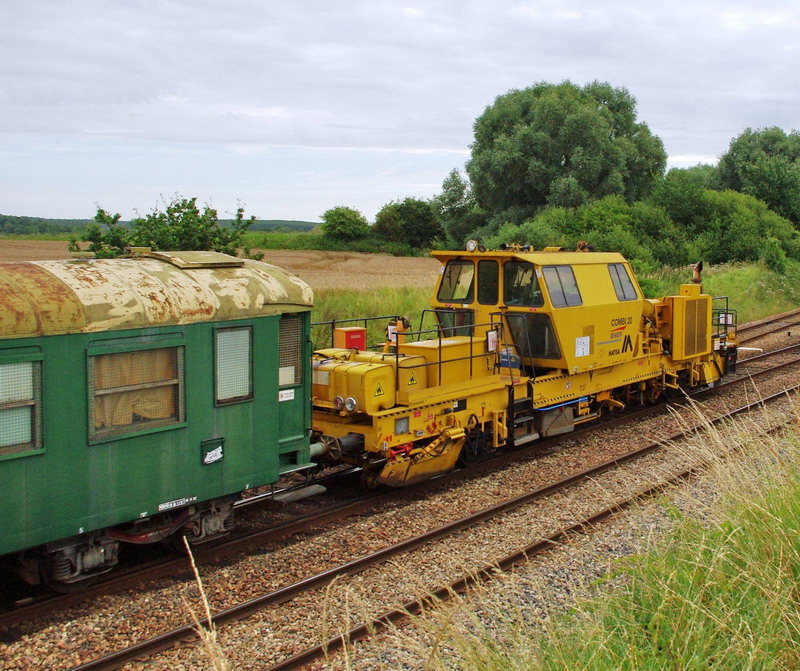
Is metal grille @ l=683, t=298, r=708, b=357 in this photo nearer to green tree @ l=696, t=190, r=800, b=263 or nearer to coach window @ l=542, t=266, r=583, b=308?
coach window @ l=542, t=266, r=583, b=308

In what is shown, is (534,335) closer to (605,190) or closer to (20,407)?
(20,407)

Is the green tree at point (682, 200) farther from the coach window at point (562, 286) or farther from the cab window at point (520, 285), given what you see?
the cab window at point (520, 285)

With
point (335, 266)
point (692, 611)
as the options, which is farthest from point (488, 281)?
point (335, 266)

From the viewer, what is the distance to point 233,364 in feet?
25.0

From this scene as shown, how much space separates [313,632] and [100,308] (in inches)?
125

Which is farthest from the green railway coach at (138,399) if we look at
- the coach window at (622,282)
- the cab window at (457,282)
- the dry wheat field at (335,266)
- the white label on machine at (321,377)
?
the dry wheat field at (335,266)

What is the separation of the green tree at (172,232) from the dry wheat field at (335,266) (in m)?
7.59

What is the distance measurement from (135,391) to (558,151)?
35.2 metres

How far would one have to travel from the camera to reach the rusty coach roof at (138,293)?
20.3 feet

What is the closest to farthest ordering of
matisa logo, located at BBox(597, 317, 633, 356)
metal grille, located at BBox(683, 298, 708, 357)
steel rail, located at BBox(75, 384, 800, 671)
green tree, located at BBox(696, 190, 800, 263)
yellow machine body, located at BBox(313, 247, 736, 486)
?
steel rail, located at BBox(75, 384, 800, 671) → yellow machine body, located at BBox(313, 247, 736, 486) → matisa logo, located at BBox(597, 317, 633, 356) → metal grille, located at BBox(683, 298, 708, 357) → green tree, located at BBox(696, 190, 800, 263)

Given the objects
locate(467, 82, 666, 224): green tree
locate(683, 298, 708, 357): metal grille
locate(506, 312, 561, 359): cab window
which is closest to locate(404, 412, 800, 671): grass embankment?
locate(506, 312, 561, 359): cab window

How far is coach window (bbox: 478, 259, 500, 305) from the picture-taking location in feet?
39.1

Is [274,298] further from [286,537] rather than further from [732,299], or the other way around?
[732,299]

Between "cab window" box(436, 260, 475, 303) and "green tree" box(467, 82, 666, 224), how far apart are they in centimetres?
2649
